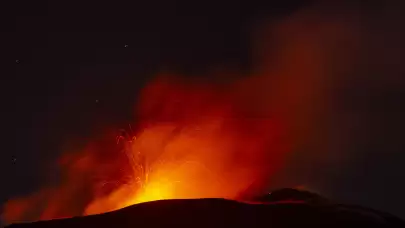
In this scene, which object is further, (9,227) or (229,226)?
(9,227)

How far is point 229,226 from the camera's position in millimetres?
29156

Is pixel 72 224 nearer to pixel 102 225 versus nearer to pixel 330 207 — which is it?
Result: pixel 102 225

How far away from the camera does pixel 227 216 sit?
30062 mm

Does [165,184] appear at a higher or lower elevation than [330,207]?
higher

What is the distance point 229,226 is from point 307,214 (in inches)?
148

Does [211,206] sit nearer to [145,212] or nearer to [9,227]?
[145,212]

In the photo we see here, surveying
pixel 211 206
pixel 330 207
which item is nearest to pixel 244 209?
pixel 211 206

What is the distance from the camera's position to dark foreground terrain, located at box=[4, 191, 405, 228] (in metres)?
29.7

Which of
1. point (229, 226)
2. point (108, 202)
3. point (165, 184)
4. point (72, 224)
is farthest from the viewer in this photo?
point (108, 202)

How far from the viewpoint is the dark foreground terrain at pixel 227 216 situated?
29.7 m

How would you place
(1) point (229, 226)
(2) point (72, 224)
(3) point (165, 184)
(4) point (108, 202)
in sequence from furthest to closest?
(4) point (108, 202) < (3) point (165, 184) < (2) point (72, 224) < (1) point (229, 226)

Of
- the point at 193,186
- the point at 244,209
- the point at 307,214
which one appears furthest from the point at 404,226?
the point at 193,186

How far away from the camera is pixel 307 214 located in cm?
3058

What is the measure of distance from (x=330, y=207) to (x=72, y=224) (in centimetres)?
1173
